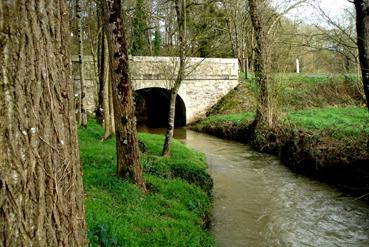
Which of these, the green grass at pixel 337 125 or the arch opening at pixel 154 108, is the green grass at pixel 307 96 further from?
the green grass at pixel 337 125

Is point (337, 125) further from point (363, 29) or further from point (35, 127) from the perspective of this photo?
point (35, 127)

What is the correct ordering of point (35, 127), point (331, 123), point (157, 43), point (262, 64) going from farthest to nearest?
1. point (157, 43)
2. point (262, 64)
3. point (331, 123)
4. point (35, 127)

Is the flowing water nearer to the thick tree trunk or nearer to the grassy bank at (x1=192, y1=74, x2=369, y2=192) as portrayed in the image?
the grassy bank at (x1=192, y1=74, x2=369, y2=192)

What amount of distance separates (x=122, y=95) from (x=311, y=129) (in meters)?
8.11

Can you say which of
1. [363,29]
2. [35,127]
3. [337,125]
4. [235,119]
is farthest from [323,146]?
[35,127]

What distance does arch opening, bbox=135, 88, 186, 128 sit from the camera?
78.6 feet

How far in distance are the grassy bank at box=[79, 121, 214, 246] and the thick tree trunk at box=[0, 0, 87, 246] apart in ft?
7.25

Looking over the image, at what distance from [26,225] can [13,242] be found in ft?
0.29

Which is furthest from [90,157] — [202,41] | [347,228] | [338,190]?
[338,190]

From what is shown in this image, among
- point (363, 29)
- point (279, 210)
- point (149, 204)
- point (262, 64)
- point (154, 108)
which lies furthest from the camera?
point (154, 108)

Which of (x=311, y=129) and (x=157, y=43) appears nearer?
(x=311, y=129)

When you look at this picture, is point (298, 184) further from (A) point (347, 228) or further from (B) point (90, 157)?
(B) point (90, 157)

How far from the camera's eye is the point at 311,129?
40.9 feet

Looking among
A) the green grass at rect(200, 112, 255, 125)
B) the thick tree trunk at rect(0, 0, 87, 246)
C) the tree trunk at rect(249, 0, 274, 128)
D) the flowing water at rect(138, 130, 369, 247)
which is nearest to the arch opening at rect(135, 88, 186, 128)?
the green grass at rect(200, 112, 255, 125)
